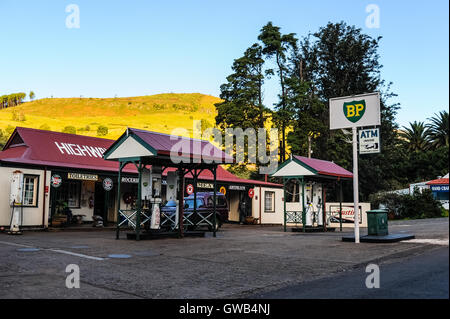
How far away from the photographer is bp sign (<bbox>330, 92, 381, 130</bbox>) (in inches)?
534

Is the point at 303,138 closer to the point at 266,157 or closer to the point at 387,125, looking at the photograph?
the point at 266,157

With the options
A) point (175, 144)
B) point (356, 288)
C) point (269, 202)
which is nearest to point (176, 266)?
point (356, 288)

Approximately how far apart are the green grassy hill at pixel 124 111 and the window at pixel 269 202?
65.5 m

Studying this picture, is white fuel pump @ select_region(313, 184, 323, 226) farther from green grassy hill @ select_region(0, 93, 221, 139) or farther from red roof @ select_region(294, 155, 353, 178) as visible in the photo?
green grassy hill @ select_region(0, 93, 221, 139)

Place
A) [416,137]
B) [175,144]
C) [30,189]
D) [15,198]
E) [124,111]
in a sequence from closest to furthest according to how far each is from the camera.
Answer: [175,144]
[15,198]
[30,189]
[416,137]
[124,111]

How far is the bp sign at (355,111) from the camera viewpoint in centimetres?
1357

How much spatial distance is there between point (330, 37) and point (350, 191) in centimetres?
1643

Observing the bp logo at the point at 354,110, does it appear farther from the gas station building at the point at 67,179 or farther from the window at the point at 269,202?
the window at the point at 269,202

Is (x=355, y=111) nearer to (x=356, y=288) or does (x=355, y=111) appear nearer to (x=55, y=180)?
(x=356, y=288)

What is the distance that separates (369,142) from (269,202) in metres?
20.9

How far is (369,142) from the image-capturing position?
13.8 metres

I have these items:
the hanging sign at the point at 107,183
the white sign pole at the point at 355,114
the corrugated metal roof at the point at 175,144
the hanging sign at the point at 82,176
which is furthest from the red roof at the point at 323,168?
the hanging sign at the point at 82,176

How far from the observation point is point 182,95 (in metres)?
176
